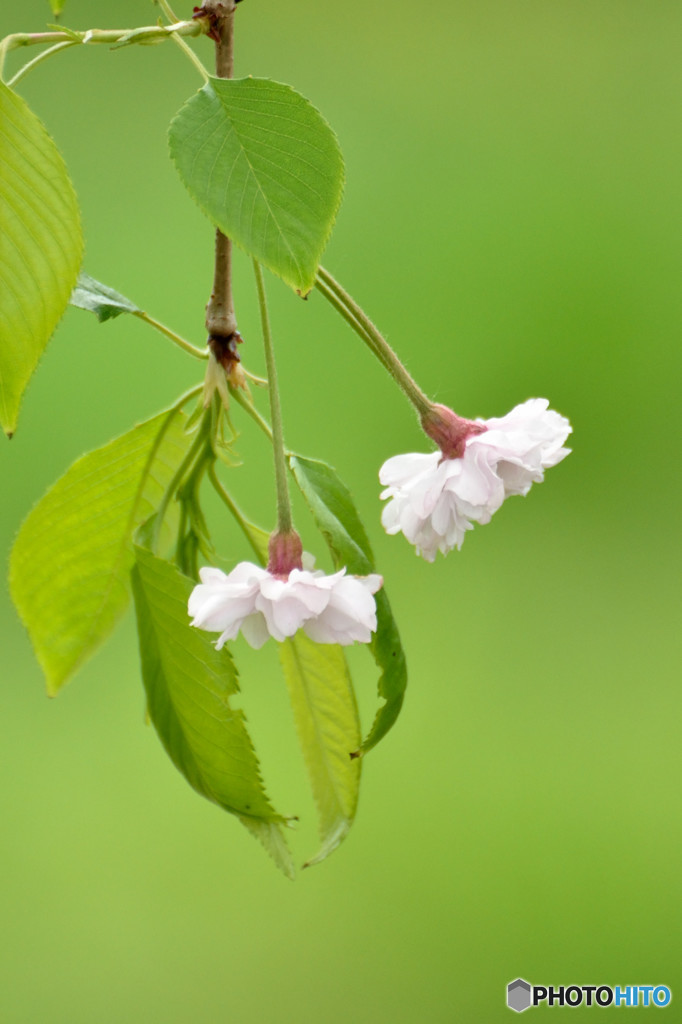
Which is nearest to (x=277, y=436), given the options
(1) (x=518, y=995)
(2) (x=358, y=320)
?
(2) (x=358, y=320)

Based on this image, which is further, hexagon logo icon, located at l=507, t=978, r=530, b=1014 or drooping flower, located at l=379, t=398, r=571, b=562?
hexagon logo icon, located at l=507, t=978, r=530, b=1014

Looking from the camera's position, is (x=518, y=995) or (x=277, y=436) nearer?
(x=277, y=436)

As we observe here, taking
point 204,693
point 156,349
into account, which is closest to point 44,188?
Result: point 204,693

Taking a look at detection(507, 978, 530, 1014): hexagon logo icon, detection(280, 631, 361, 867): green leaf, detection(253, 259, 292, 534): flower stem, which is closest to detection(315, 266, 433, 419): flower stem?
detection(253, 259, 292, 534): flower stem

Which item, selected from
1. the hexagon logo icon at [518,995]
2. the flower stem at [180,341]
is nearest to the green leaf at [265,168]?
the flower stem at [180,341]

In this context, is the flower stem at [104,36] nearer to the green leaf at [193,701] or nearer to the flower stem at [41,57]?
the flower stem at [41,57]

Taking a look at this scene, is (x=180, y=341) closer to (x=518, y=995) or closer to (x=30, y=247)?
(x=30, y=247)

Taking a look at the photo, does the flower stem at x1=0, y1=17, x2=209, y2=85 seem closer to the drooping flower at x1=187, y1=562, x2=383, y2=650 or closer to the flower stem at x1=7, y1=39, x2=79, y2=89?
the flower stem at x1=7, y1=39, x2=79, y2=89

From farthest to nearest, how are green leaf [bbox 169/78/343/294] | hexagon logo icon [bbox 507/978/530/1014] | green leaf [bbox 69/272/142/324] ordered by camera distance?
hexagon logo icon [bbox 507/978/530/1014]
green leaf [bbox 69/272/142/324]
green leaf [bbox 169/78/343/294]
